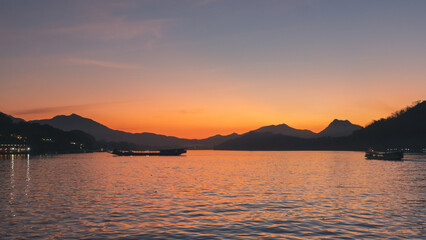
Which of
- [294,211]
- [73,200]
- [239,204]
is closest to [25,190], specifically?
[73,200]

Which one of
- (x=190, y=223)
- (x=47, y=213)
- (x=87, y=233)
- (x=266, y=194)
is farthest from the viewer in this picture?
(x=266, y=194)

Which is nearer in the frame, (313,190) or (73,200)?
(73,200)

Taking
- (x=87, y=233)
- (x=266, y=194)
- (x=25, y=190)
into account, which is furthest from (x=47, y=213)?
(x=266, y=194)

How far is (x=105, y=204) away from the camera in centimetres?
4031

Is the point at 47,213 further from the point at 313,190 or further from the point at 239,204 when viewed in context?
the point at 313,190

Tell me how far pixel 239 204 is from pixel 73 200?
1937 centimetres

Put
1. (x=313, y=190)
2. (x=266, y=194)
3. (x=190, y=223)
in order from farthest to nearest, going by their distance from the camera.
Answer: (x=313, y=190) < (x=266, y=194) < (x=190, y=223)

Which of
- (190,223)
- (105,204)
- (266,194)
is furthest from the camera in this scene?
(266,194)

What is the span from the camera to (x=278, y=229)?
2791 cm

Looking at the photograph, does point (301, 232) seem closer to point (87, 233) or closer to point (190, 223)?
point (190, 223)

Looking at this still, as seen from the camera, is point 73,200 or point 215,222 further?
point 73,200

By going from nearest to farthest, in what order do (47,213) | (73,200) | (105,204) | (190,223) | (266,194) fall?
(190,223) → (47,213) → (105,204) → (73,200) → (266,194)

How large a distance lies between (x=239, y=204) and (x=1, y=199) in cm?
2785

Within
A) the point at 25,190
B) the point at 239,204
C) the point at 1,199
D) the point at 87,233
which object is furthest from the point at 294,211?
the point at 25,190
